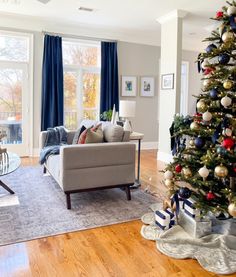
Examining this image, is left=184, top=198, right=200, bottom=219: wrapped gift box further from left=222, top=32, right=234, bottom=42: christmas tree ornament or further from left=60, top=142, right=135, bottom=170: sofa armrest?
left=222, top=32, right=234, bottom=42: christmas tree ornament

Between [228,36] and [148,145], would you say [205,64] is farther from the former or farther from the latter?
[148,145]

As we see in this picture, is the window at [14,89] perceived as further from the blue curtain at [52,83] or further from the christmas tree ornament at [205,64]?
the christmas tree ornament at [205,64]

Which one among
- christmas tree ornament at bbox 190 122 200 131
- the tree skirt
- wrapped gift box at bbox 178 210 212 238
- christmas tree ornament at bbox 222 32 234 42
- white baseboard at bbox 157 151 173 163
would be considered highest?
christmas tree ornament at bbox 222 32 234 42

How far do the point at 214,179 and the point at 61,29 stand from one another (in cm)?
491

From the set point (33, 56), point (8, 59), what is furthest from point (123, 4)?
point (8, 59)

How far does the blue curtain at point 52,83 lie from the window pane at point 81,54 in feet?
1.02

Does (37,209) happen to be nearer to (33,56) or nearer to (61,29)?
(33,56)

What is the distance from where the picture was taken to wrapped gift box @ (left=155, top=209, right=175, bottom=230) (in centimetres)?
252

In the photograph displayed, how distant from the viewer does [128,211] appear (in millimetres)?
3033

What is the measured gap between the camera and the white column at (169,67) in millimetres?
5238

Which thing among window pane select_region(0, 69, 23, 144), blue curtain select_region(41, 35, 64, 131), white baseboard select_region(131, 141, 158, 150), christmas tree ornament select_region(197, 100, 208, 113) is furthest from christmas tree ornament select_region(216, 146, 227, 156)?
white baseboard select_region(131, 141, 158, 150)

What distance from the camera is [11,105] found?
18.9 feet

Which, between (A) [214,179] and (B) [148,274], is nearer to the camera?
(B) [148,274]

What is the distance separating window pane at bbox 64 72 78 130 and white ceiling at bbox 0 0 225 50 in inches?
41.2
